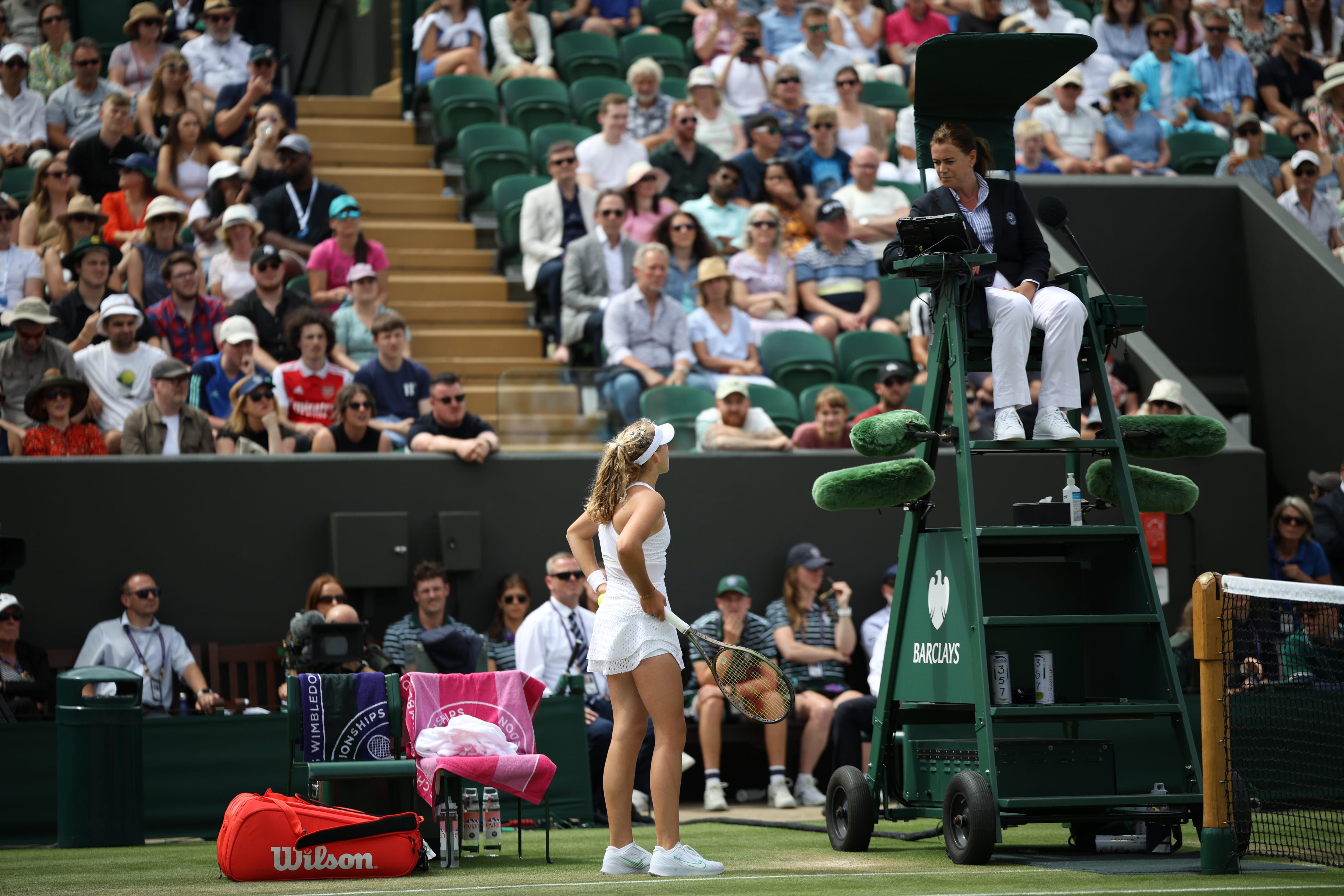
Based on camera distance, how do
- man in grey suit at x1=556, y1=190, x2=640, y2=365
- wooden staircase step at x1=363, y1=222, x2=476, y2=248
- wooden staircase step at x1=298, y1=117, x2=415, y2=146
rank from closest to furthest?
man in grey suit at x1=556, y1=190, x2=640, y2=365, wooden staircase step at x1=363, y1=222, x2=476, y2=248, wooden staircase step at x1=298, y1=117, x2=415, y2=146

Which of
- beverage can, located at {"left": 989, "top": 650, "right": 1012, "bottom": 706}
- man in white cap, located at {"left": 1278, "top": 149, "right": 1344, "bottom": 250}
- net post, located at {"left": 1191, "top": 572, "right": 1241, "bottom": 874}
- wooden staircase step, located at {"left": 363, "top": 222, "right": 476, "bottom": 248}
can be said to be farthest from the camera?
man in white cap, located at {"left": 1278, "top": 149, "right": 1344, "bottom": 250}

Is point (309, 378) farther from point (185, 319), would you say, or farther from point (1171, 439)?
point (1171, 439)

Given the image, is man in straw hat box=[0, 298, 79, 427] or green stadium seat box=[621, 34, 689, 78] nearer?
man in straw hat box=[0, 298, 79, 427]

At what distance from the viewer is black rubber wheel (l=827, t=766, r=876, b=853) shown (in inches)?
291

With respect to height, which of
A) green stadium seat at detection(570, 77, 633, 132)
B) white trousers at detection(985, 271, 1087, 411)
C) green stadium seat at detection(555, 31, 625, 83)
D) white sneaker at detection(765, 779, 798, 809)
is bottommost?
white sneaker at detection(765, 779, 798, 809)

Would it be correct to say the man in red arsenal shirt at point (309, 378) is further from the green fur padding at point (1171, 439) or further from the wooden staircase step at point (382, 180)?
the green fur padding at point (1171, 439)

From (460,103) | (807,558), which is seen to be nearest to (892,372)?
(807,558)

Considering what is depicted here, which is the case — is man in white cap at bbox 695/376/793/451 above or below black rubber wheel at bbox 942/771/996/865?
above

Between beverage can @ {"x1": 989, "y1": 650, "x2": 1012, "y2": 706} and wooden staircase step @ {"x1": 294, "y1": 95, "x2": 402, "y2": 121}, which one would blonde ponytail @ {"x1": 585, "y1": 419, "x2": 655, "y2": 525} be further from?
wooden staircase step @ {"x1": 294, "y1": 95, "x2": 402, "y2": 121}

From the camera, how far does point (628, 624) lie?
676 centimetres

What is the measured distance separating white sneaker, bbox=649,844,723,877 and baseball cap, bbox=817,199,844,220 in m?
7.91

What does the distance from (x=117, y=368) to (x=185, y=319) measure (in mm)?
779

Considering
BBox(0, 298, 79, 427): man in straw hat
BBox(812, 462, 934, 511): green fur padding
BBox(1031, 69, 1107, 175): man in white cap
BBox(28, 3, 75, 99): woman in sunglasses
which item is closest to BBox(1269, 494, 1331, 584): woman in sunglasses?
BBox(1031, 69, 1107, 175): man in white cap

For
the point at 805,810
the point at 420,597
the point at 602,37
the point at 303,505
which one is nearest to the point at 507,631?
the point at 420,597
